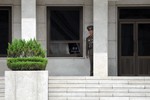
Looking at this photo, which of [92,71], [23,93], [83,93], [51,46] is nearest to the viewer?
[23,93]

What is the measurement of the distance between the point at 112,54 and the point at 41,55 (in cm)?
581

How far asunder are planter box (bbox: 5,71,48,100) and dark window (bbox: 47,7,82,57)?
6356 millimetres

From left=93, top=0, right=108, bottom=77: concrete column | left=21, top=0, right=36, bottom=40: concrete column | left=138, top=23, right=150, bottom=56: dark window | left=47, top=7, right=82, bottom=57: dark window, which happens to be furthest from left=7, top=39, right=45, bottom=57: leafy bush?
left=138, top=23, right=150, bottom=56: dark window

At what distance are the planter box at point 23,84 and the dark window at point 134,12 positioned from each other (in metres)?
7.60

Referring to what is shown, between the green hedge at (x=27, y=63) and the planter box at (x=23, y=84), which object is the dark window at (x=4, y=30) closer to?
the green hedge at (x=27, y=63)

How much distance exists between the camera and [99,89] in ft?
57.0

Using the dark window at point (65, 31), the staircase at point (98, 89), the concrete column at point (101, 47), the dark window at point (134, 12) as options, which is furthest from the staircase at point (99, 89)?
the dark window at point (134, 12)

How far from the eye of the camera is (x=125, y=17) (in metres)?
22.3

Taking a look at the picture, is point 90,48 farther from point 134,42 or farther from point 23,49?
point 23,49

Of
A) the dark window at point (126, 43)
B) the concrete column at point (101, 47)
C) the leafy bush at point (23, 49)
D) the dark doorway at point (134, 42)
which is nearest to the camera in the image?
the leafy bush at point (23, 49)

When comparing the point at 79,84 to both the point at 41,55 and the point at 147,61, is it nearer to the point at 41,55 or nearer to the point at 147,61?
the point at 41,55

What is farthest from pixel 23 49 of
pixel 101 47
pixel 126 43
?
pixel 126 43

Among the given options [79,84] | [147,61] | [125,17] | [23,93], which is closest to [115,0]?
[125,17]

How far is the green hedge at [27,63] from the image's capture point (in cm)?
1617
